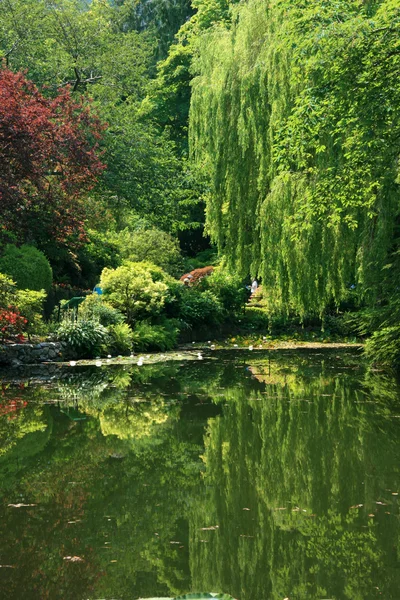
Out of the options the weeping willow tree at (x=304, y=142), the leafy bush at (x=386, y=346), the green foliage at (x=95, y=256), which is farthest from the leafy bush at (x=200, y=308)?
the leafy bush at (x=386, y=346)

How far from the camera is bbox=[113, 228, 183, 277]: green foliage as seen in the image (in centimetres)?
2314

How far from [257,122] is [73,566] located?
12.9 metres

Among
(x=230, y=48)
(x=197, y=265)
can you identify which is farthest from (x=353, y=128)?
(x=197, y=265)

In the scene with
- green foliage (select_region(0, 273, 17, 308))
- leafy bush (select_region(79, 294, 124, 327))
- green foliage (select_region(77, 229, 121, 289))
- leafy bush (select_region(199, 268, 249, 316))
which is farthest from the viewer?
leafy bush (select_region(199, 268, 249, 316))

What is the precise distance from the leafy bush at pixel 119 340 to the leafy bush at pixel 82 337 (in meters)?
0.45

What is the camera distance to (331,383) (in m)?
11.6

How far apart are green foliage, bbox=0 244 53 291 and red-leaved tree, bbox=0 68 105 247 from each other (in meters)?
0.52

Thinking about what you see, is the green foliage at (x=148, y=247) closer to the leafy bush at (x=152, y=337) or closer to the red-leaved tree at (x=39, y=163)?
the leafy bush at (x=152, y=337)

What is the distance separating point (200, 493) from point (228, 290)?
15974 millimetres

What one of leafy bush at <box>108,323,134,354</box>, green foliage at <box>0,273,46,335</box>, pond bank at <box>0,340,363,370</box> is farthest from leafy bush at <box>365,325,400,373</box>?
green foliage at <box>0,273,46,335</box>

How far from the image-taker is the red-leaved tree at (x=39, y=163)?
12781mm

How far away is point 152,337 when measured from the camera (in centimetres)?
1698

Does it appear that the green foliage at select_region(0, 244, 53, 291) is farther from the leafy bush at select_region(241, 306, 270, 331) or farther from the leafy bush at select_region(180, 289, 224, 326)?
the leafy bush at select_region(241, 306, 270, 331)

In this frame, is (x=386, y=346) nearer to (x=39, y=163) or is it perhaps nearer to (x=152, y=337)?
(x=152, y=337)
